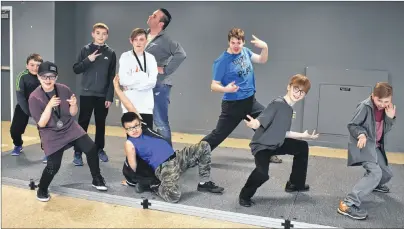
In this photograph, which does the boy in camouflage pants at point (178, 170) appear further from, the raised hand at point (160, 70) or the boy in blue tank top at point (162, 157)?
the raised hand at point (160, 70)

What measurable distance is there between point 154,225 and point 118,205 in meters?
0.46

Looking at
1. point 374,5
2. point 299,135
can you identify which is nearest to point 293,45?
point 374,5

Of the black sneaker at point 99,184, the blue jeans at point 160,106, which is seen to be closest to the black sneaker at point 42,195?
the black sneaker at point 99,184

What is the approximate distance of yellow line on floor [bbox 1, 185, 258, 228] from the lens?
2.68 m

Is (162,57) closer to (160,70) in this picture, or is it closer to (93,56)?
(160,70)

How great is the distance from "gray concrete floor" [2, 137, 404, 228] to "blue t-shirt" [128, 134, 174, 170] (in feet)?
0.86

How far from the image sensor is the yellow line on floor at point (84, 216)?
2.68 m

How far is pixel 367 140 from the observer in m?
2.94

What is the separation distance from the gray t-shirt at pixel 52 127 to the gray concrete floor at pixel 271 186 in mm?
408

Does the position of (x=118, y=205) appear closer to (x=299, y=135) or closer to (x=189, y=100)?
(x=299, y=135)

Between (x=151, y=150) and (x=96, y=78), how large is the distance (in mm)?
1111

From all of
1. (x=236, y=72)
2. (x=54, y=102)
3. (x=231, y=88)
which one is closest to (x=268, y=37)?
(x=236, y=72)

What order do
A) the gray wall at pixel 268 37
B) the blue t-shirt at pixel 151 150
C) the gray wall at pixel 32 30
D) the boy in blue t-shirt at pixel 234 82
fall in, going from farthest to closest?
the gray wall at pixel 32 30 → the gray wall at pixel 268 37 → the boy in blue t-shirt at pixel 234 82 → the blue t-shirt at pixel 151 150

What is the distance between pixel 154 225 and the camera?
2.68 metres
